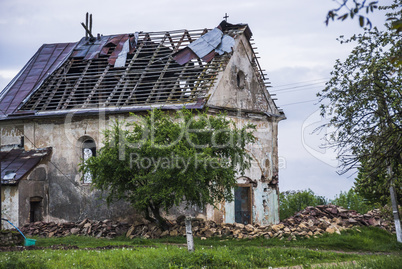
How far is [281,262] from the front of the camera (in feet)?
41.8

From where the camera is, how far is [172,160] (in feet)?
57.5

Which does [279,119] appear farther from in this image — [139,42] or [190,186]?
[190,186]

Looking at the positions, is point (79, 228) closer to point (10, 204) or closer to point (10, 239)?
point (10, 204)

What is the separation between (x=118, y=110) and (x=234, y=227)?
794 centimetres

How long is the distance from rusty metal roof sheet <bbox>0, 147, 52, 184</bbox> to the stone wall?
17.1ft

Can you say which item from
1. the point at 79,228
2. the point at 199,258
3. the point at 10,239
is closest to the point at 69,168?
the point at 79,228

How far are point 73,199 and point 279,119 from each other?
38.4 ft

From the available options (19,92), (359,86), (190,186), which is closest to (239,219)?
A: (190,186)

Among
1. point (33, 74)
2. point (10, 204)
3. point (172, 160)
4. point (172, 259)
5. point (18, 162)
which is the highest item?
point (33, 74)

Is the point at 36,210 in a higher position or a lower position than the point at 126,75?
lower

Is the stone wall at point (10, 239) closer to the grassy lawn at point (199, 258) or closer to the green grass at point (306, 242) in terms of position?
the green grass at point (306, 242)

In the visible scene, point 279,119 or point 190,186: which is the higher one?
point 279,119

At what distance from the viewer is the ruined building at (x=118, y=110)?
23500 millimetres

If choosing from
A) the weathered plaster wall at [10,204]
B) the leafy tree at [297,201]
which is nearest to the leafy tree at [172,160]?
the weathered plaster wall at [10,204]
